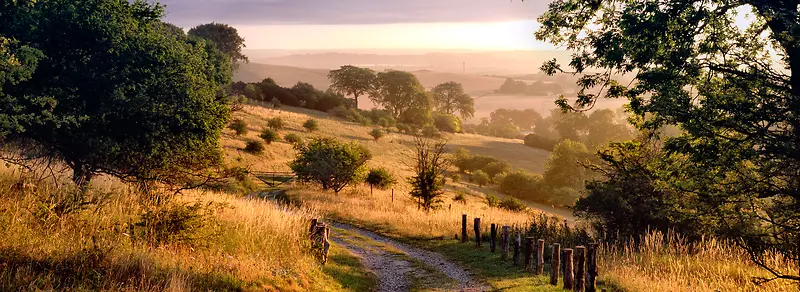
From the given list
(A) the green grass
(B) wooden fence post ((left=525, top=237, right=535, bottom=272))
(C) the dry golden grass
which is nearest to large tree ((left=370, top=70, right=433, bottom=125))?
(A) the green grass

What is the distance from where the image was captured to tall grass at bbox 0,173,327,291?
7.20 metres

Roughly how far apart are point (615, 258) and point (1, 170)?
17.1 m

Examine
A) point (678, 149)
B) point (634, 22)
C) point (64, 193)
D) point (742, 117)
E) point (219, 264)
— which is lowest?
point (219, 264)

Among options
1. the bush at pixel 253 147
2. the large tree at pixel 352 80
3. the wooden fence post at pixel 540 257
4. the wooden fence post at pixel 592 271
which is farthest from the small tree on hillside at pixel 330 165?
the large tree at pixel 352 80

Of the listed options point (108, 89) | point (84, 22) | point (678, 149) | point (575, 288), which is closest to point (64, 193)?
point (108, 89)

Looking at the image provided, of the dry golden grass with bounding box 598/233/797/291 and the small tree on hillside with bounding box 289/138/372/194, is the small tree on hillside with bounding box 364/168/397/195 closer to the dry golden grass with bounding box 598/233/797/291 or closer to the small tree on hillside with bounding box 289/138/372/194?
the small tree on hillside with bounding box 289/138/372/194

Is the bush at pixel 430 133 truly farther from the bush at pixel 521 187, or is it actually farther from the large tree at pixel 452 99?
the large tree at pixel 452 99

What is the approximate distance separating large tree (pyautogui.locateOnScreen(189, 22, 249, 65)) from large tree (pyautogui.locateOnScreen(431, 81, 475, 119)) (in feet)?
197

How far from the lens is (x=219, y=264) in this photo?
31.9 ft

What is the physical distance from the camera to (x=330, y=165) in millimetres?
37281

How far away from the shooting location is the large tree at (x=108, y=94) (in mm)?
11344

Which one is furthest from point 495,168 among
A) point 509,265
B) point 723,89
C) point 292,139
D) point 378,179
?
point 723,89

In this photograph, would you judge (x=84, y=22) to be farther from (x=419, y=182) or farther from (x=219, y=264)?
(x=419, y=182)

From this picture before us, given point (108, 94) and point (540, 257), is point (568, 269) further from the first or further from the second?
point (108, 94)
